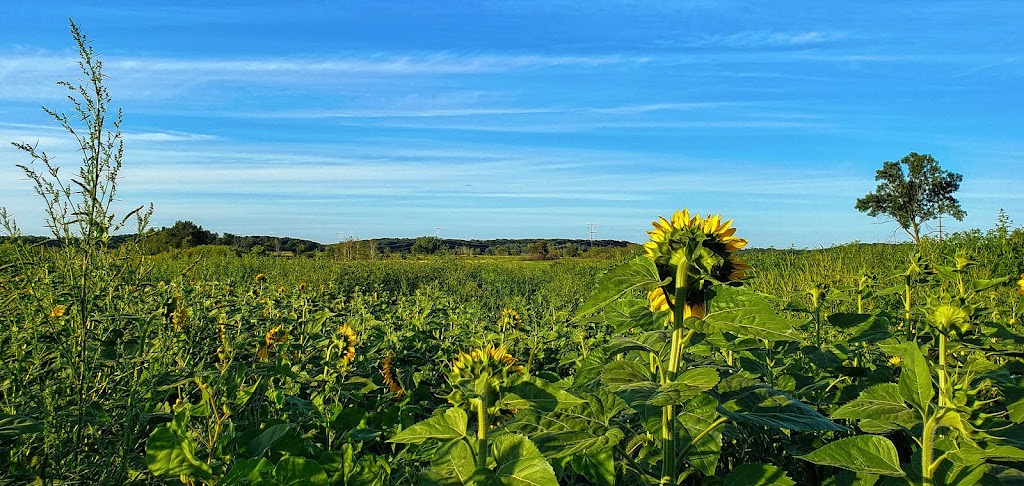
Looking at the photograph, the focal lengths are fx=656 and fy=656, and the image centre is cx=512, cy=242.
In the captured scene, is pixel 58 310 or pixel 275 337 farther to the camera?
pixel 275 337

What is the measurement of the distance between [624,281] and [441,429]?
0.41m

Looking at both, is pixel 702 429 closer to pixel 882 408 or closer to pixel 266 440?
pixel 882 408

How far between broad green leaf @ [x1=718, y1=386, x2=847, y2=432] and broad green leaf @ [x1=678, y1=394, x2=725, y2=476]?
2 cm

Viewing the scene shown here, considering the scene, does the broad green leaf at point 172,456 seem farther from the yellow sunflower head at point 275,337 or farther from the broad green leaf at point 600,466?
the yellow sunflower head at point 275,337

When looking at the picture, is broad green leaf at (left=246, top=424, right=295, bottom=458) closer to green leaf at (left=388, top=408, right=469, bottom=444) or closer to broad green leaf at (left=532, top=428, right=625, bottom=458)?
green leaf at (left=388, top=408, right=469, bottom=444)

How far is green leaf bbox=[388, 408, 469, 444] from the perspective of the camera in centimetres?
111

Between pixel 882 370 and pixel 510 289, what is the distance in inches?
514

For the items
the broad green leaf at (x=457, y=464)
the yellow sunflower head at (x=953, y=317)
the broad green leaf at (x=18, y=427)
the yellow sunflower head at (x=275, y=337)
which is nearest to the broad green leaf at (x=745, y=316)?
the broad green leaf at (x=457, y=464)

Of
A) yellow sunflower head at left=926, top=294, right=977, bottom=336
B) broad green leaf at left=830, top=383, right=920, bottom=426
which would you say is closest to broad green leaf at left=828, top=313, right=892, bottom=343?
yellow sunflower head at left=926, top=294, right=977, bottom=336

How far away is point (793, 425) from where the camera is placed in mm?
1132

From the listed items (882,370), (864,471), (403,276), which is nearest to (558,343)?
(882,370)

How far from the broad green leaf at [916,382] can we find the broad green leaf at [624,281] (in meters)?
0.53

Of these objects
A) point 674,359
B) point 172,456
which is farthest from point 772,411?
point 172,456

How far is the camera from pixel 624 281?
1132mm
